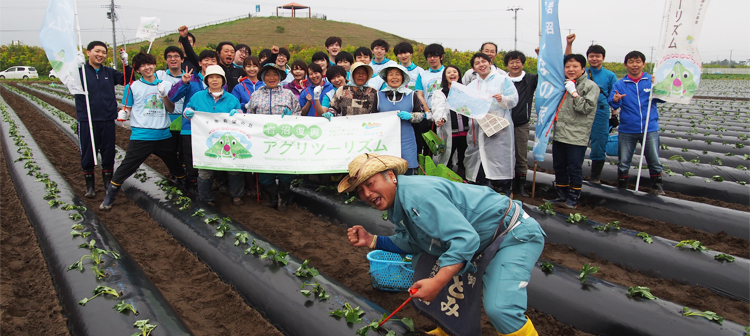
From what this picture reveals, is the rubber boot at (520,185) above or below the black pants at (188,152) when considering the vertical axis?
below

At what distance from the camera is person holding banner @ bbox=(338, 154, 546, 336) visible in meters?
2.14

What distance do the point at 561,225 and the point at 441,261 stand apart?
2.87 m

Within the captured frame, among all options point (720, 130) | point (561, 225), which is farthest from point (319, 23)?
point (561, 225)

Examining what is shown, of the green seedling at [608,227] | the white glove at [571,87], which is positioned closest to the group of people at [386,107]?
the white glove at [571,87]

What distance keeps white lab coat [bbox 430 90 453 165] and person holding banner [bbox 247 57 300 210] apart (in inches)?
72.6

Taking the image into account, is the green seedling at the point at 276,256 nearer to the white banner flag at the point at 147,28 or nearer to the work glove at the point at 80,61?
the work glove at the point at 80,61

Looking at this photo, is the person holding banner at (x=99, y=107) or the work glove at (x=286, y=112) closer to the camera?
the work glove at (x=286, y=112)

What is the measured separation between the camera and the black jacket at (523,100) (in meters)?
5.77

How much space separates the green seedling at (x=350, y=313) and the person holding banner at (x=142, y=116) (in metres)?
4.05

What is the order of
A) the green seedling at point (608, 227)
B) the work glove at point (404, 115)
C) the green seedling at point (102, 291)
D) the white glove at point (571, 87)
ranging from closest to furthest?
the green seedling at point (102, 291)
the green seedling at point (608, 227)
the white glove at point (571, 87)
the work glove at point (404, 115)

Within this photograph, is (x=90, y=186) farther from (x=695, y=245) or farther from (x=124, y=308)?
(x=695, y=245)

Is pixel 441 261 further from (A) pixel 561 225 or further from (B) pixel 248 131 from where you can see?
(B) pixel 248 131

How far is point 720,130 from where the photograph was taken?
1088 centimetres

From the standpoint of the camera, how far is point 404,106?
5320 millimetres
